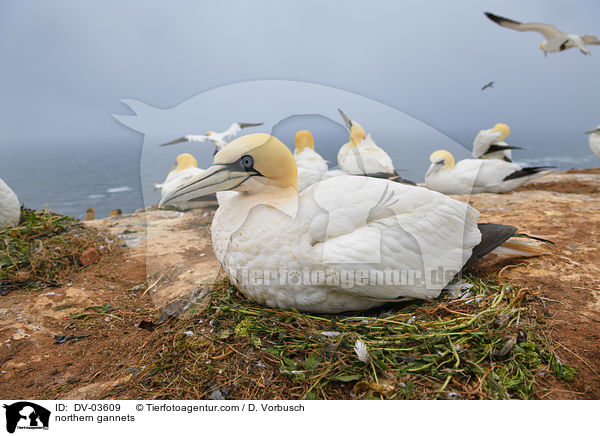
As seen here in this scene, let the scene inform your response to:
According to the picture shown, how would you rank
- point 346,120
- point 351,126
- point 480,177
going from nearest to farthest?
point 346,120
point 351,126
point 480,177

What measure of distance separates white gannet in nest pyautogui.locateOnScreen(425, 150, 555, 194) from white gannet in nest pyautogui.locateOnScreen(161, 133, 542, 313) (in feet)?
14.0

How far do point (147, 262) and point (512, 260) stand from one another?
3195mm

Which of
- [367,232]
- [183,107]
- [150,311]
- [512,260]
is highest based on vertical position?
[183,107]

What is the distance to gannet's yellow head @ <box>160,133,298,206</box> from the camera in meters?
1.99

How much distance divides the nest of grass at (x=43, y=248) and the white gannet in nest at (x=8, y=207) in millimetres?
97

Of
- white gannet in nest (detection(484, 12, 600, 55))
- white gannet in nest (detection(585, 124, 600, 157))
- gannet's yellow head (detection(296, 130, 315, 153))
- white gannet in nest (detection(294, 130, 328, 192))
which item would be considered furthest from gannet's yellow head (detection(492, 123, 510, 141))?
white gannet in nest (detection(294, 130, 328, 192))

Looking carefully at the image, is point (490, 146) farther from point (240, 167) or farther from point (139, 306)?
point (139, 306)

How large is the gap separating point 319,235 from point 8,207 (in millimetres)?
3685

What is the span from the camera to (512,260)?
2760 millimetres

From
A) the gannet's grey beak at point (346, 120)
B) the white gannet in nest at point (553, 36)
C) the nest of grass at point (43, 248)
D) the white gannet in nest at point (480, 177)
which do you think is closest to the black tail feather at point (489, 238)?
the gannet's grey beak at point (346, 120)

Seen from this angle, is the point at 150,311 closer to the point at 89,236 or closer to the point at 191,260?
the point at 191,260

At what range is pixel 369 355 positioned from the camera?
5.56 ft

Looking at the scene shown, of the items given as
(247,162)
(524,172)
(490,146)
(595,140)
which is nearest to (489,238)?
(247,162)
